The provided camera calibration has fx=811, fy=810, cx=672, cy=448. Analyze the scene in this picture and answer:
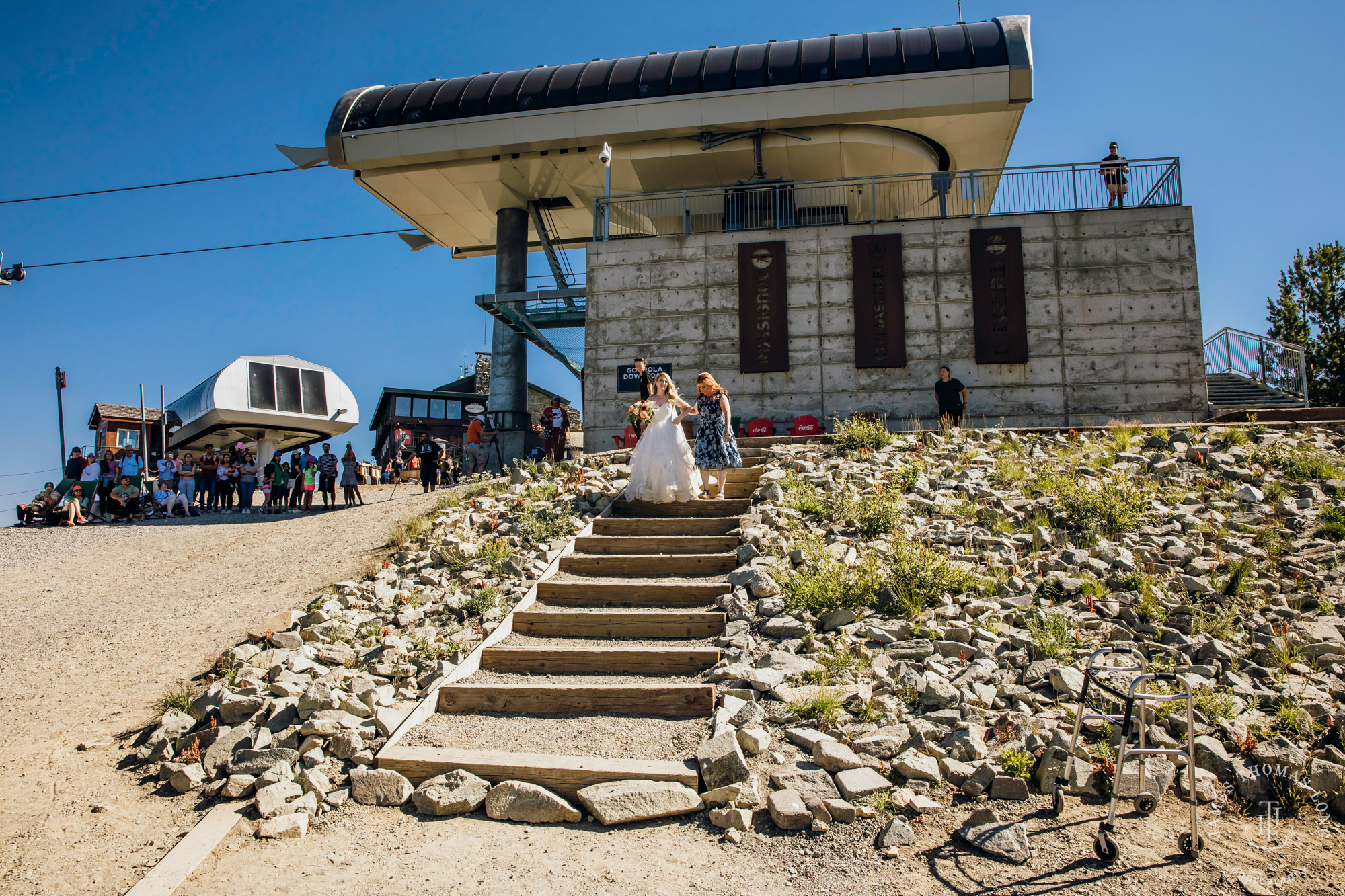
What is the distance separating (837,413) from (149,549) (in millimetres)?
13424

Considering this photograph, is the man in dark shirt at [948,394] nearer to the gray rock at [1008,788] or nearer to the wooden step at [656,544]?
the wooden step at [656,544]

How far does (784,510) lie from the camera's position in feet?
33.7

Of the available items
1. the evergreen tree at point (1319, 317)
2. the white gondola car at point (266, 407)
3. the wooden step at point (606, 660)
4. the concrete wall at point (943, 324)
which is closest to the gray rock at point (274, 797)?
the wooden step at point (606, 660)

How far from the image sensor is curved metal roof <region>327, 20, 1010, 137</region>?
20344 mm

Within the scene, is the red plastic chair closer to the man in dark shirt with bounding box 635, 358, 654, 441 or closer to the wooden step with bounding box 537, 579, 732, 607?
the man in dark shirt with bounding box 635, 358, 654, 441

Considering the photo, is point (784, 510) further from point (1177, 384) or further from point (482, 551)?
point (1177, 384)

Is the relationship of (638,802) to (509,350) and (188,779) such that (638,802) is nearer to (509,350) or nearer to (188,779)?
(188,779)

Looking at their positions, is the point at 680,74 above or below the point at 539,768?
above

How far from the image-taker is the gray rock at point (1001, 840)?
16.1 feet

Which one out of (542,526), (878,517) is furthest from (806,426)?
(542,526)

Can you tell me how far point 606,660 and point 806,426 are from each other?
426 inches

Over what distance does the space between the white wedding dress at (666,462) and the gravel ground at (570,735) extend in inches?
187

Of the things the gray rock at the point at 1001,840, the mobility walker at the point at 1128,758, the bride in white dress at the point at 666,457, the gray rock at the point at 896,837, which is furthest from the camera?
the bride in white dress at the point at 666,457

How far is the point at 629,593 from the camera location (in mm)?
8539
